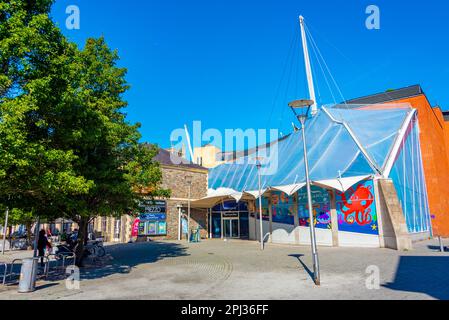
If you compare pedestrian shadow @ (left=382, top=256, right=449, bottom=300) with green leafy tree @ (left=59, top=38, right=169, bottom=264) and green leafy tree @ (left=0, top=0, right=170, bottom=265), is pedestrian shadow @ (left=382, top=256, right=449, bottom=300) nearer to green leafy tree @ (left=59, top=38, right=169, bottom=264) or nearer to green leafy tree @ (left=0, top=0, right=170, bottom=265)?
green leafy tree @ (left=0, top=0, right=170, bottom=265)

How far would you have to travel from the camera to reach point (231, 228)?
34062 millimetres

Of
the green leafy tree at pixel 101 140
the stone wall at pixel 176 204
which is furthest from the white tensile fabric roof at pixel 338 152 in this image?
the green leafy tree at pixel 101 140

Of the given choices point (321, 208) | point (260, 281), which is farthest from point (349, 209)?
point (260, 281)

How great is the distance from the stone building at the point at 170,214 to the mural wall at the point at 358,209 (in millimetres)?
17214

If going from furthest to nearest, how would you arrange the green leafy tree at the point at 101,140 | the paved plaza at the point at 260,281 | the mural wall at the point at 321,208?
the mural wall at the point at 321,208 < the green leafy tree at the point at 101,140 < the paved plaza at the point at 260,281

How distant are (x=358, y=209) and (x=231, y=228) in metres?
16.9

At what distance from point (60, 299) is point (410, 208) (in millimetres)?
23426

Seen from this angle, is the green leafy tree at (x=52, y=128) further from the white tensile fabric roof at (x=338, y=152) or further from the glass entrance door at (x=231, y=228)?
the glass entrance door at (x=231, y=228)

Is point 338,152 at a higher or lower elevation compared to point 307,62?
lower

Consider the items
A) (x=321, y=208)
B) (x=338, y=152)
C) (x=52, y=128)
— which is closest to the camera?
(x=52, y=128)

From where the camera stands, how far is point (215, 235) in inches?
1399

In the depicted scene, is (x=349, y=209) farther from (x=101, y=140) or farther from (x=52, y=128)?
(x=52, y=128)

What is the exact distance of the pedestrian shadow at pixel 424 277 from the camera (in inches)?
304

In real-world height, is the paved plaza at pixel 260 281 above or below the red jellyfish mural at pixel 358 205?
below
